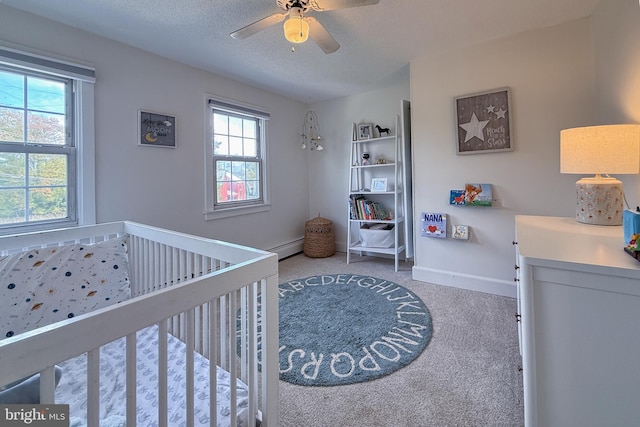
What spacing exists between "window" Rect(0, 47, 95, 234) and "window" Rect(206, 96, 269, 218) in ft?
3.65

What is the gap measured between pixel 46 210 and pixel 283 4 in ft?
7.32

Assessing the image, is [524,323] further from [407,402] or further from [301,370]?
[301,370]

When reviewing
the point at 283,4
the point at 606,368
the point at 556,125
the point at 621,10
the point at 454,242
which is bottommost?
the point at 606,368

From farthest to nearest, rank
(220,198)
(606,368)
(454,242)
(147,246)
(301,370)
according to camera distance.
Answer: (220,198)
(454,242)
(147,246)
(301,370)
(606,368)

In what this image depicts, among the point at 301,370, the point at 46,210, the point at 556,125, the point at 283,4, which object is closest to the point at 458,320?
the point at 301,370

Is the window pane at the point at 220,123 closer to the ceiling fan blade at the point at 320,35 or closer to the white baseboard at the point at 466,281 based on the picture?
the ceiling fan blade at the point at 320,35

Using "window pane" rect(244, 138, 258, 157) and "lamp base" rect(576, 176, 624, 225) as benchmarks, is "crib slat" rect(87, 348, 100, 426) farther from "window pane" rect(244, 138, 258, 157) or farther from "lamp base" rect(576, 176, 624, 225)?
"window pane" rect(244, 138, 258, 157)

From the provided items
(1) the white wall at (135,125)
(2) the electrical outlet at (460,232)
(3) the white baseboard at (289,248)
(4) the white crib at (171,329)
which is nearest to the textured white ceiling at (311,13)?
(1) the white wall at (135,125)

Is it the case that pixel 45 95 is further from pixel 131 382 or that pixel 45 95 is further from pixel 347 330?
pixel 347 330

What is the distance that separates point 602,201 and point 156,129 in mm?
3242

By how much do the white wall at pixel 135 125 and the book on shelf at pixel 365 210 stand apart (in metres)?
1.24

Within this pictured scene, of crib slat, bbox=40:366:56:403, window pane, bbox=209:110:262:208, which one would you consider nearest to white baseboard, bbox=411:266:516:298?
window pane, bbox=209:110:262:208

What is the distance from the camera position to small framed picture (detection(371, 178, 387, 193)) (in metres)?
3.64

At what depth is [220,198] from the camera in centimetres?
330
